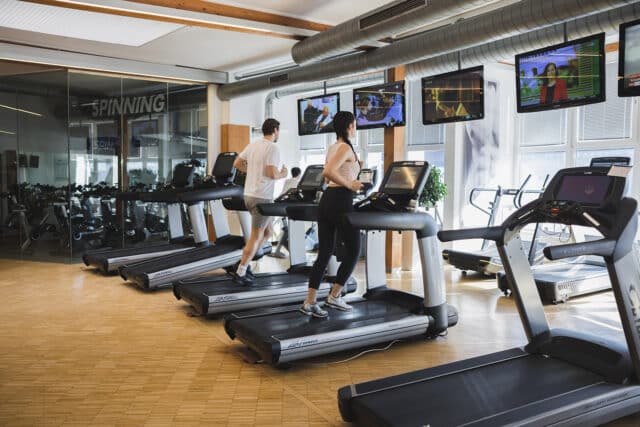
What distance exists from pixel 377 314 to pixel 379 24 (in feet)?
8.82

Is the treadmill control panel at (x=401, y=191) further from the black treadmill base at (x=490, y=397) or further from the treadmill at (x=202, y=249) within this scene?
the treadmill at (x=202, y=249)

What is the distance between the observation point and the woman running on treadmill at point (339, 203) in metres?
3.90

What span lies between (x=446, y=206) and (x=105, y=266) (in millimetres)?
5256

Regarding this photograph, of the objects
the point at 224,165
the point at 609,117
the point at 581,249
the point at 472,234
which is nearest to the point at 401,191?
the point at 472,234

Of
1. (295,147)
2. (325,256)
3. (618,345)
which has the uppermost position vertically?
(295,147)

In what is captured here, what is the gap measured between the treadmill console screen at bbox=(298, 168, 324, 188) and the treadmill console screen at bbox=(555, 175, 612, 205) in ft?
9.67

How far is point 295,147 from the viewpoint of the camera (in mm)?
11164

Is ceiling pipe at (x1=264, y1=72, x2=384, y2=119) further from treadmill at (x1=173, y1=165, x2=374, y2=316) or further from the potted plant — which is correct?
treadmill at (x1=173, y1=165, x2=374, y2=316)

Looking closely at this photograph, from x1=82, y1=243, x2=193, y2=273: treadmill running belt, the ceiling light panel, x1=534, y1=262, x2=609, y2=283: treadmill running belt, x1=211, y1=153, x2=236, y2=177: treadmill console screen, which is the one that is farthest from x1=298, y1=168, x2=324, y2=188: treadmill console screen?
x1=534, y1=262, x2=609, y2=283: treadmill running belt

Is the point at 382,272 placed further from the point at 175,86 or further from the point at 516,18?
the point at 175,86

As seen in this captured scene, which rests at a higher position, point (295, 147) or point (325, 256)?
point (295, 147)

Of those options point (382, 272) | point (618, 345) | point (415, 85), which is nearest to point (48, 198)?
point (382, 272)

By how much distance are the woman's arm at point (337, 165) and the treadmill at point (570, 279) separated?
7.85 ft

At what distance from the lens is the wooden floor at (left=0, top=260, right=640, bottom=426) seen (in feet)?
9.55
